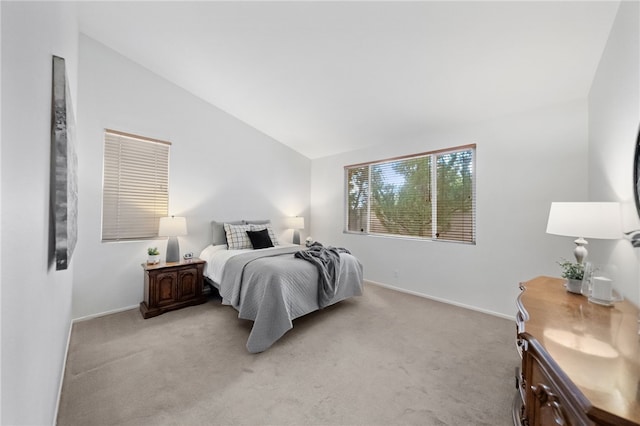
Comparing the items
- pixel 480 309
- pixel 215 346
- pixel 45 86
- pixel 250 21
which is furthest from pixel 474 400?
pixel 250 21

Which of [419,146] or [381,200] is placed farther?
[381,200]

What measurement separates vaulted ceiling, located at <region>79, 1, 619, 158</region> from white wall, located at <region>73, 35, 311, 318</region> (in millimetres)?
309

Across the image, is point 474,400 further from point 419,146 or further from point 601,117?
point 419,146

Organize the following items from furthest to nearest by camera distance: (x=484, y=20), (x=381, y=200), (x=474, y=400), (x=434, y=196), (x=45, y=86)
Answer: (x=381, y=200) < (x=434, y=196) < (x=484, y=20) < (x=474, y=400) < (x=45, y=86)

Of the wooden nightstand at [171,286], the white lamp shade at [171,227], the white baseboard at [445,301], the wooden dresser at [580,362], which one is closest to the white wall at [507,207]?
the white baseboard at [445,301]

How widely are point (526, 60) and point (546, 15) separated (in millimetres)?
438

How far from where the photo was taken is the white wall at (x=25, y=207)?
1.94 ft

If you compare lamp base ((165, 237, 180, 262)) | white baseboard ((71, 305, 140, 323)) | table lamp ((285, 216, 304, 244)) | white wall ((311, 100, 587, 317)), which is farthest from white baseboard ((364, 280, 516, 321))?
white baseboard ((71, 305, 140, 323))

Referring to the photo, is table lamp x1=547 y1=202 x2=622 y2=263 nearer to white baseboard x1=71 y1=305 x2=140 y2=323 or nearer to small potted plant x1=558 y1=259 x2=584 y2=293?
small potted plant x1=558 y1=259 x2=584 y2=293

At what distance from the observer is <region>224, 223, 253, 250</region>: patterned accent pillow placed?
3.69 m

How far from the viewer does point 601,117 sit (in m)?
2.09

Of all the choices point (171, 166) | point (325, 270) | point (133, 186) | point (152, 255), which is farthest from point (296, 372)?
point (171, 166)

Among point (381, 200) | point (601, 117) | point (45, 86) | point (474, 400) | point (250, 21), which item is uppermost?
point (250, 21)

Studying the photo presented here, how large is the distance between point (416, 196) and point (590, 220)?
7.62 ft
